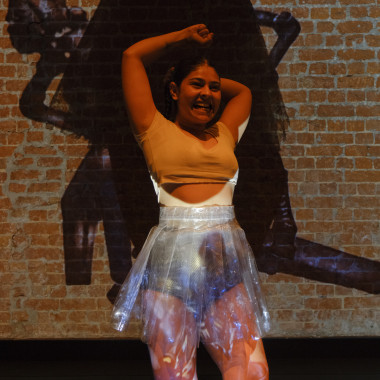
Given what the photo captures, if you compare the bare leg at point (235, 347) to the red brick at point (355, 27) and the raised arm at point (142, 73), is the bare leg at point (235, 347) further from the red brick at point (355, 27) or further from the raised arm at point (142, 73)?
the red brick at point (355, 27)

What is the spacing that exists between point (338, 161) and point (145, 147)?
142 centimetres

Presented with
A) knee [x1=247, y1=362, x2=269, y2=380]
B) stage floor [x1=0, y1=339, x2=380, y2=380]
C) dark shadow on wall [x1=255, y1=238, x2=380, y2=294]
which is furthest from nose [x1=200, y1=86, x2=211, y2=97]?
stage floor [x1=0, y1=339, x2=380, y2=380]

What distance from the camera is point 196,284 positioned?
1.86 metres

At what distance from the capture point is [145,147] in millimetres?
2029

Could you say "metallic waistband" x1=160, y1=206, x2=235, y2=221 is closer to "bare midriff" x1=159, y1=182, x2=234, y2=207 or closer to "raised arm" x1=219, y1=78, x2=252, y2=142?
"bare midriff" x1=159, y1=182, x2=234, y2=207

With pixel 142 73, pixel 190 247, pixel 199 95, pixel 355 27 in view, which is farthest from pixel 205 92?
pixel 355 27

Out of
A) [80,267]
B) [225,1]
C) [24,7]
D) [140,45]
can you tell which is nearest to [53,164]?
[80,267]

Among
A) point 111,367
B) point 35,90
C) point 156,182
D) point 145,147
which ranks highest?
point 35,90

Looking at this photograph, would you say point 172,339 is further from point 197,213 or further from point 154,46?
point 154,46

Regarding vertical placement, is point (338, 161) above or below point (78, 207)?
above

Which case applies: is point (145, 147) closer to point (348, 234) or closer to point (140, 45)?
point (140, 45)

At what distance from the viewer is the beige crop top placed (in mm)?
1970

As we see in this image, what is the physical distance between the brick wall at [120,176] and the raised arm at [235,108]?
2.22 feet

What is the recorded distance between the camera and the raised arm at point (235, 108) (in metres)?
2.24
